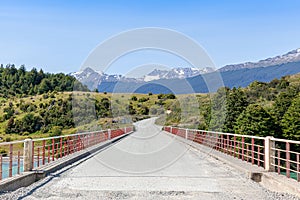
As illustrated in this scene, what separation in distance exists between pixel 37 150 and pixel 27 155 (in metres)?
1.67

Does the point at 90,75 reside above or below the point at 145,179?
above

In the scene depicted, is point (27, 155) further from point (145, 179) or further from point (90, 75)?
point (90, 75)

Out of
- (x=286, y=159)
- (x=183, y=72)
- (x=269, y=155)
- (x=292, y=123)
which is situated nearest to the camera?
(x=286, y=159)

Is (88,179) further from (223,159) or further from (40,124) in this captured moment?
(40,124)

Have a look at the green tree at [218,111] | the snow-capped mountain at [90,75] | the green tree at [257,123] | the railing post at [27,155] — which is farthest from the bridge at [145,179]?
the green tree at [218,111]

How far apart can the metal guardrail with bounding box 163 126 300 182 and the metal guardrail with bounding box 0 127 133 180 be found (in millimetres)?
6334

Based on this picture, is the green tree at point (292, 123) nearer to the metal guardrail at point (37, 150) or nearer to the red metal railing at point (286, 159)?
the metal guardrail at point (37, 150)

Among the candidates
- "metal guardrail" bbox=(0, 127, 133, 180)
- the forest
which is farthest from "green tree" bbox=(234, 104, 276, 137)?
"metal guardrail" bbox=(0, 127, 133, 180)

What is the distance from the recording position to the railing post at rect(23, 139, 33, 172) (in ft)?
36.3

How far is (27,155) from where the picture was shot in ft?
36.6

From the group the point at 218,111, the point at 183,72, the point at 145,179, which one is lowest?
the point at 145,179

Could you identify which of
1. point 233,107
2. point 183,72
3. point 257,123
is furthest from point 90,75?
point 233,107

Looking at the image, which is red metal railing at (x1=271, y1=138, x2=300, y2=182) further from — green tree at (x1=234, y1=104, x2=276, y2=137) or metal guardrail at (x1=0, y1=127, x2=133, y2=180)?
green tree at (x1=234, y1=104, x2=276, y2=137)

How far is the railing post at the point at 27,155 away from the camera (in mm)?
11065
